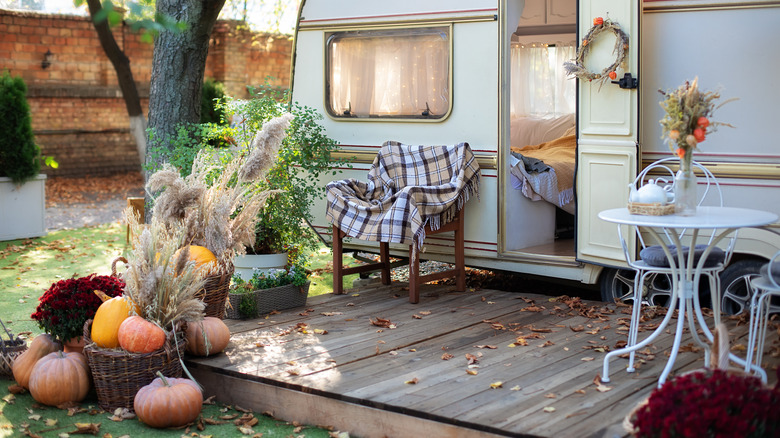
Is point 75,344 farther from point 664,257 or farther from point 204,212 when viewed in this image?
point 664,257

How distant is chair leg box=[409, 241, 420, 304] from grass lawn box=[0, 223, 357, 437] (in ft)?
4.33

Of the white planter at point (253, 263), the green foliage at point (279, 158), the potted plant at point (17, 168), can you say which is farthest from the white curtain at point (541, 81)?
the potted plant at point (17, 168)

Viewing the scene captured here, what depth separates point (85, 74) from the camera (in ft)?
49.1

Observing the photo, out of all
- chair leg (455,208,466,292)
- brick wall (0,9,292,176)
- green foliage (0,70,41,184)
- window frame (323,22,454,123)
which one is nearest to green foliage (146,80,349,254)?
window frame (323,22,454,123)

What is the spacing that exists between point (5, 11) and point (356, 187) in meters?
10.1

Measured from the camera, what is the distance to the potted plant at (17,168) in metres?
9.05

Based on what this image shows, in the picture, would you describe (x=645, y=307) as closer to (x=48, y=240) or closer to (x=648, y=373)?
(x=648, y=373)

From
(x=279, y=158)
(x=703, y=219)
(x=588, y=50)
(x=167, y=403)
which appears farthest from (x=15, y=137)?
(x=703, y=219)

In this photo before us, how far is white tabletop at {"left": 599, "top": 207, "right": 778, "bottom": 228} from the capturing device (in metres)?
3.44

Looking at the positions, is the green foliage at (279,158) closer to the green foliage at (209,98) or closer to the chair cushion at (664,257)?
the chair cushion at (664,257)

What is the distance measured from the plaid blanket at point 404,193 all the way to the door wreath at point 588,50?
982 mm

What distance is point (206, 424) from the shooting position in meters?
3.96

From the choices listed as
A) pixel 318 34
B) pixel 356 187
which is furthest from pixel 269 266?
pixel 318 34

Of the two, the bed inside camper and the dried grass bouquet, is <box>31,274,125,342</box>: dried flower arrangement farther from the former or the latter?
the bed inside camper
